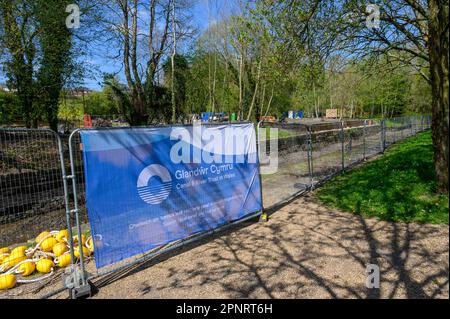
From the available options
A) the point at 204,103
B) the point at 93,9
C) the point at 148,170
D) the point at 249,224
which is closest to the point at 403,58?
the point at 249,224

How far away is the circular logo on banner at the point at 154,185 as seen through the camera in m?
4.09

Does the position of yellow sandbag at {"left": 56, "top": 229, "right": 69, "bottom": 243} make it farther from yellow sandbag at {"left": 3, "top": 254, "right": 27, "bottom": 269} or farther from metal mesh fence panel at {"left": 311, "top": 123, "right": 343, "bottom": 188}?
metal mesh fence panel at {"left": 311, "top": 123, "right": 343, "bottom": 188}

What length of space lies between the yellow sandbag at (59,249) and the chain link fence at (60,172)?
1.04 m

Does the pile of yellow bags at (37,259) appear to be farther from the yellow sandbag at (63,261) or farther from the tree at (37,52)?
the tree at (37,52)

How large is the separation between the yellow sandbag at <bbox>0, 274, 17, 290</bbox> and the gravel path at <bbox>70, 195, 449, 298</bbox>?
1.20 metres

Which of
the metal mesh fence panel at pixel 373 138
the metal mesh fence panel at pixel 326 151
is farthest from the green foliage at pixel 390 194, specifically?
the metal mesh fence panel at pixel 373 138

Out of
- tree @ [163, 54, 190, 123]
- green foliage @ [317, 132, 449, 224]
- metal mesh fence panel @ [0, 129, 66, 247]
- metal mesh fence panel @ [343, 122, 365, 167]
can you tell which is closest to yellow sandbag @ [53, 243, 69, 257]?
metal mesh fence panel @ [0, 129, 66, 247]

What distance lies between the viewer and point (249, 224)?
5910 mm

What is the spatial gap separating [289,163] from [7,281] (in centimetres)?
698

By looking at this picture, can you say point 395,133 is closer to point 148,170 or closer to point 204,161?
point 204,161

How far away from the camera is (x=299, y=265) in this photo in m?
3.98

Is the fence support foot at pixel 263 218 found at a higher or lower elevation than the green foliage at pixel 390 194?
lower
